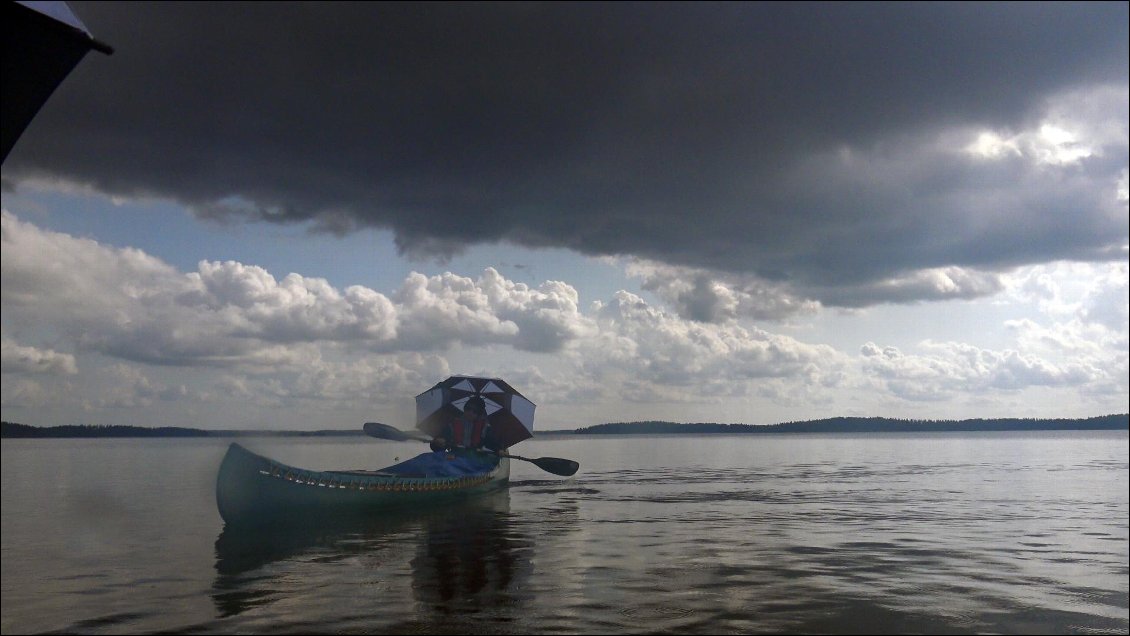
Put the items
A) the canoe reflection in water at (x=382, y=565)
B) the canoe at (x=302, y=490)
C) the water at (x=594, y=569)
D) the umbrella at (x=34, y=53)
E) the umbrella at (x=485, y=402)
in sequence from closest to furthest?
the umbrella at (x=34, y=53), the water at (x=594, y=569), the canoe reflection in water at (x=382, y=565), the canoe at (x=302, y=490), the umbrella at (x=485, y=402)

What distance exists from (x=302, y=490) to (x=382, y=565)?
7.75m

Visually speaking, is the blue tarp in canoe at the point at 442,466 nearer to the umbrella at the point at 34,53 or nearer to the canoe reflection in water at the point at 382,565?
the canoe reflection in water at the point at 382,565

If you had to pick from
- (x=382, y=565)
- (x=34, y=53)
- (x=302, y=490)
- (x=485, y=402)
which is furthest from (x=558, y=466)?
(x=34, y=53)

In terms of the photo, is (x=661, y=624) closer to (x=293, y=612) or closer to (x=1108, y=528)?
(x=293, y=612)

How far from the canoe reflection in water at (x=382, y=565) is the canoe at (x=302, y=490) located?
64cm

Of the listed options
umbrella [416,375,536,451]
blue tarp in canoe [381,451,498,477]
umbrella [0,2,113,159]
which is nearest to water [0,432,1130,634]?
blue tarp in canoe [381,451,498,477]

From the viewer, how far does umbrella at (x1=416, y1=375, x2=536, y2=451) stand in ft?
145

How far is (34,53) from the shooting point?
682 centimetres

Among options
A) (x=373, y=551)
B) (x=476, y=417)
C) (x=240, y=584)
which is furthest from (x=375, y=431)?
(x=240, y=584)

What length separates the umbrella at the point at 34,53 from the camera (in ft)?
21.2

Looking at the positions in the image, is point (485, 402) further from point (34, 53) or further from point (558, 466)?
point (34, 53)

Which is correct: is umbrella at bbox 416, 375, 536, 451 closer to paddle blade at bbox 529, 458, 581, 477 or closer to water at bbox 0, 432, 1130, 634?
paddle blade at bbox 529, 458, 581, 477

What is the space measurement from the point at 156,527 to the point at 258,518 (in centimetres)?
752

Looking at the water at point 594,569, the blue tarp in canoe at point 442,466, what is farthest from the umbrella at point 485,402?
the water at point 594,569
